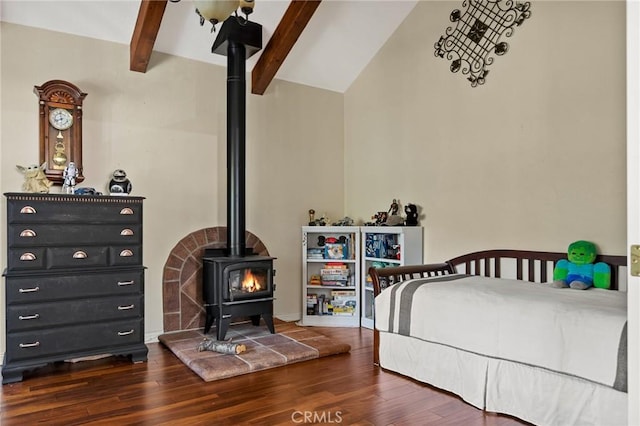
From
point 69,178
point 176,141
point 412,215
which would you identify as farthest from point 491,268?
point 69,178

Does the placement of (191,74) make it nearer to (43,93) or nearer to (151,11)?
(151,11)

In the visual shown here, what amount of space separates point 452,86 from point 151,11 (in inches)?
104

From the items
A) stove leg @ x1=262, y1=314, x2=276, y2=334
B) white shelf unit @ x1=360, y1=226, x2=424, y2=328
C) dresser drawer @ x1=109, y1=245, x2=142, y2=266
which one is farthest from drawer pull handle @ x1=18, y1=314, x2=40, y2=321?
white shelf unit @ x1=360, y1=226, x2=424, y2=328

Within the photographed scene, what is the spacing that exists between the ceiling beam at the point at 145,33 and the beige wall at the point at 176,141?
13cm

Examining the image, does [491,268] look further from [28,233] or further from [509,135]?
[28,233]

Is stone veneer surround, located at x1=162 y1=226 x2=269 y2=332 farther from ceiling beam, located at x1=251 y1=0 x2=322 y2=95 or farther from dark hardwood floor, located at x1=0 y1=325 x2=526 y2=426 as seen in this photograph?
ceiling beam, located at x1=251 y1=0 x2=322 y2=95

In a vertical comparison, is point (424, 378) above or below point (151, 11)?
below

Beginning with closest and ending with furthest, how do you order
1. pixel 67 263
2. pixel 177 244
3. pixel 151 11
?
pixel 67 263 < pixel 151 11 < pixel 177 244

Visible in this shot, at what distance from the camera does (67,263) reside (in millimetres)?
3264

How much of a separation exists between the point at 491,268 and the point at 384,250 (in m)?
1.08

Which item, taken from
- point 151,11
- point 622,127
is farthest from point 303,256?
point 622,127

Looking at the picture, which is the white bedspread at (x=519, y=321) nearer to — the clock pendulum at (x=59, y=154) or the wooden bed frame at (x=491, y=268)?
the wooden bed frame at (x=491, y=268)

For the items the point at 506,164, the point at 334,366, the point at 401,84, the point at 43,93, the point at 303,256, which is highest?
the point at 401,84

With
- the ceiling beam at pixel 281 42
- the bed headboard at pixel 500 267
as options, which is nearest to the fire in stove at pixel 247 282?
the bed headboard at pixel 500 267
